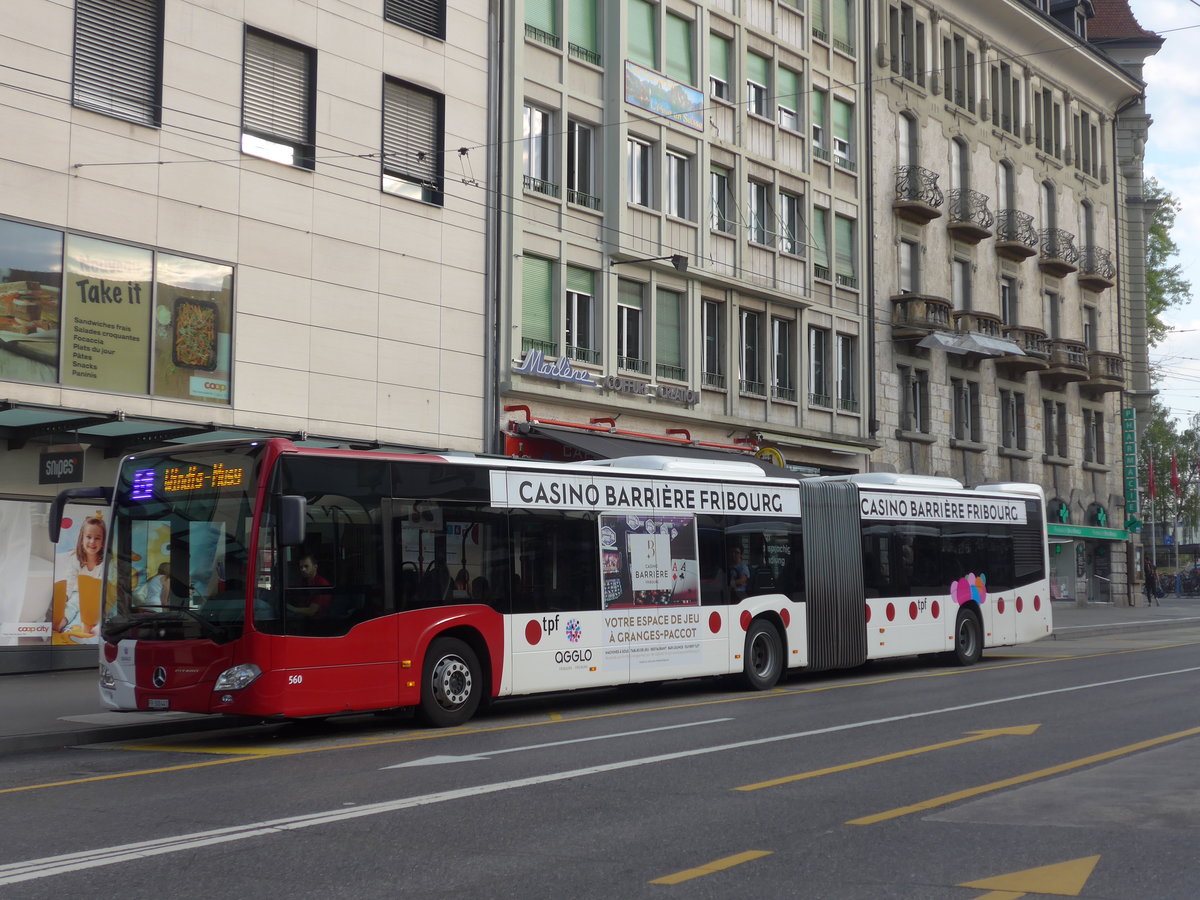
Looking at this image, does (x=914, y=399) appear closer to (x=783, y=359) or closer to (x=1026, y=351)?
(x=1026, y=351)

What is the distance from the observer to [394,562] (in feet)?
45.6

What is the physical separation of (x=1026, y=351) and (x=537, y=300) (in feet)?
73.0

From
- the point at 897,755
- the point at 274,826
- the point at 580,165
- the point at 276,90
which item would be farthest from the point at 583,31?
the point at 274,826

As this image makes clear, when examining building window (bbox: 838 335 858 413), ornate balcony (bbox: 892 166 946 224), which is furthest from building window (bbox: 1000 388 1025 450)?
building window (bbox: 838 335 858 413)

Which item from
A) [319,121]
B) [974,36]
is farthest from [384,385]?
[974,36]

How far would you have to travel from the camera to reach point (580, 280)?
1127 inches

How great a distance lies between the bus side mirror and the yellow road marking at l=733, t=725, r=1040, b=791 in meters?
4.93

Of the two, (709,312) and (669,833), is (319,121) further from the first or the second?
(669,833)

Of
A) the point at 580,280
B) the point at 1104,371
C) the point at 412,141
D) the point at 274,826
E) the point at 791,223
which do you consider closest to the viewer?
the point at 274,826

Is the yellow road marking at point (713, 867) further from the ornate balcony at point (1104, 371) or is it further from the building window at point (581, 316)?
the ornate balcony at point (1104, 371)

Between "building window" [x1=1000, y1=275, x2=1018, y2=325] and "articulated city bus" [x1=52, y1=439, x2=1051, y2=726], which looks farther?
"building window" [x1=1000, y1=275, x2=1018, y2=325]

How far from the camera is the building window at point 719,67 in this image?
106ft

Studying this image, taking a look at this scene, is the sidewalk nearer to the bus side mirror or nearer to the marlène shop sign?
the bus side mirror

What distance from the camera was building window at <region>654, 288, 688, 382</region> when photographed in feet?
100
